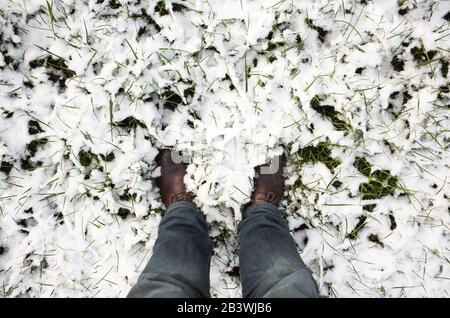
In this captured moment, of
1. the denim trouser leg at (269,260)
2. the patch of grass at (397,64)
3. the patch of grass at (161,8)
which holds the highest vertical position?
the patch of grass at (161,8)

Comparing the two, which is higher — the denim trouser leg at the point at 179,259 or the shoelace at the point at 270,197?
the shoelace at the point at 270,197

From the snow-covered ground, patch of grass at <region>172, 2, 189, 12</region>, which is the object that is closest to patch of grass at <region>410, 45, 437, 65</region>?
the snow-covered ground

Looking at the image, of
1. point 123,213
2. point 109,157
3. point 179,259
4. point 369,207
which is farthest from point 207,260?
point 369,207

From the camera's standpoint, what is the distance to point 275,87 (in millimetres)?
1406

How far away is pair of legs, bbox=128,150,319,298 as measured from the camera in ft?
3.48

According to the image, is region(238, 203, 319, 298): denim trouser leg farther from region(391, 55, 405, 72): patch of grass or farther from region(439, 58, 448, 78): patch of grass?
region(439, 58, 448, 78): patch of grass

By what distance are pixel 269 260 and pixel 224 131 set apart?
508mm

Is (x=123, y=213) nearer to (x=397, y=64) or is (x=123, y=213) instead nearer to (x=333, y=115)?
(x=333, y=115)

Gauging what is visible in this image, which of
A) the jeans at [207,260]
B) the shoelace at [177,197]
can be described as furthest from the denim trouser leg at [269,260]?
the shoelace at [177,197]

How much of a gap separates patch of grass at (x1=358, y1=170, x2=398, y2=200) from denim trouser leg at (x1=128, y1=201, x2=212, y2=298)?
25.7 inches

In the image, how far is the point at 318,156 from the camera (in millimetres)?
1456

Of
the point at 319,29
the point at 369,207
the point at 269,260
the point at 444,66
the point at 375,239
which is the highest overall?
the point at 319,29

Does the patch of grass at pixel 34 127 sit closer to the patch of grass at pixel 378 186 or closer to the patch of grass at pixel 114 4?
the patch of grass at pixel 114 4

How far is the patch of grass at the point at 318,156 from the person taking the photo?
1.45 meters
